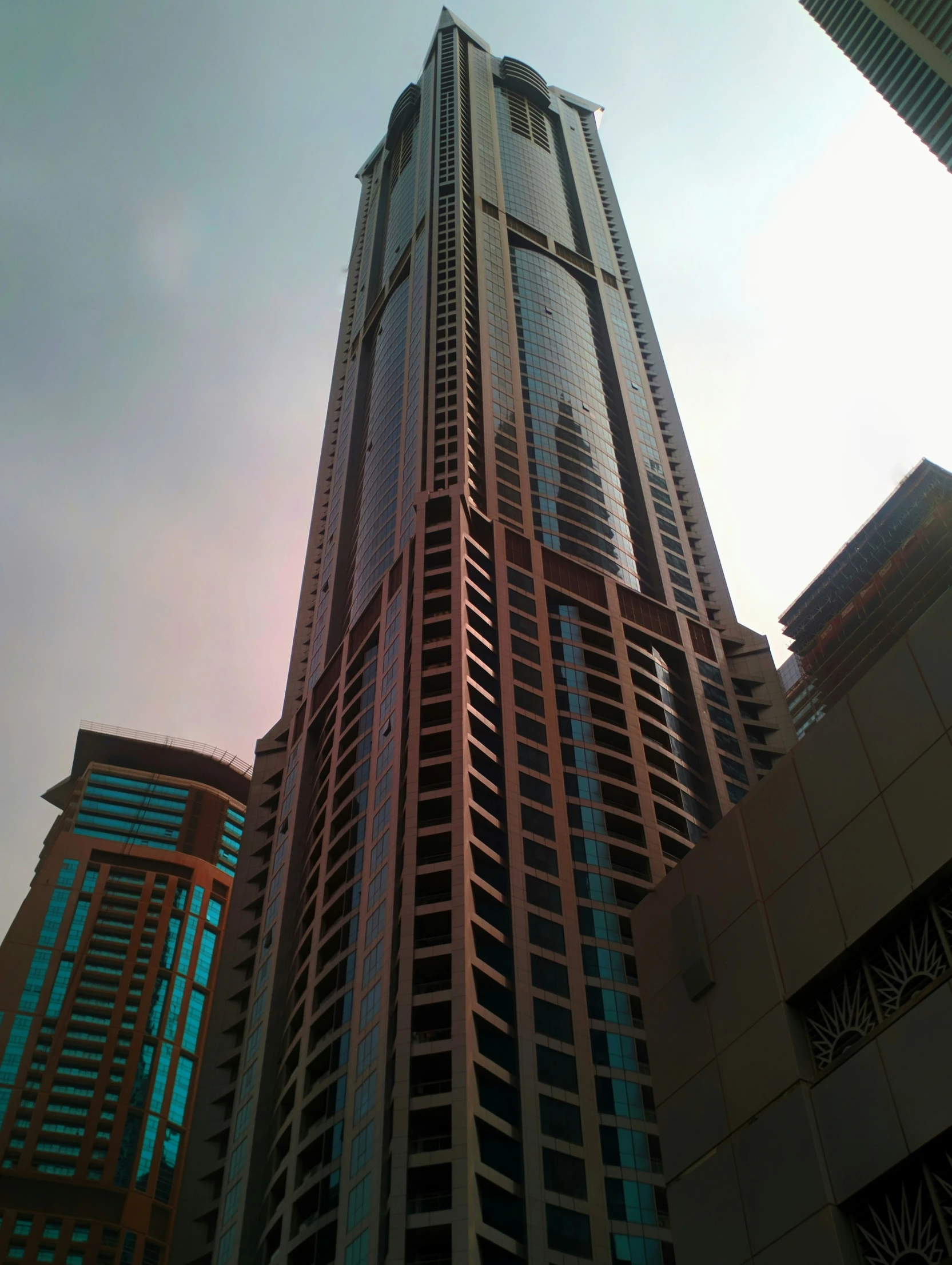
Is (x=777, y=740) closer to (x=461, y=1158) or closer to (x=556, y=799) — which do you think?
(x=556, y=799)

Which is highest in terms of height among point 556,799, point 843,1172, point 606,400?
point 606,400

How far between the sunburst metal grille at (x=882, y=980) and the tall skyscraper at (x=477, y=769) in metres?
37.3

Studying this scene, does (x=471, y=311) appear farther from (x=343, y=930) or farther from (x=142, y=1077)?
(x=142, y=1077)

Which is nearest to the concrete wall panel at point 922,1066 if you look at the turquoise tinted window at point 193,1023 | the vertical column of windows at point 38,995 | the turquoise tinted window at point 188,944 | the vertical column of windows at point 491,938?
the vertical column of windows at point 491,938

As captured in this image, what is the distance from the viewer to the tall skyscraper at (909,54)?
8256 cm

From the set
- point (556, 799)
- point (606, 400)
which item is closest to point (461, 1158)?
point (556, 799)

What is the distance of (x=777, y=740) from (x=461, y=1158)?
54060mm

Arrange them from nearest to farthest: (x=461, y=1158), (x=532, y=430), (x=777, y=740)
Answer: (x=461, y=1158) < (x=777, y=740) < (x=532, y=430)

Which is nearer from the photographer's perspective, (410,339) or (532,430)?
(532,430)

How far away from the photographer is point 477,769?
273 feet

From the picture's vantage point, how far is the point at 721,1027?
92.5ft

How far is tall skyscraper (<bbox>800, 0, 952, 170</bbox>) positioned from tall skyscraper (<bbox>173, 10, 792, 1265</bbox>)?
1716 inches

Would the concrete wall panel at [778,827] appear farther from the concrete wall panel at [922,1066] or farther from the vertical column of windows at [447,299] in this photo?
the vertical column of windows at [447,299]

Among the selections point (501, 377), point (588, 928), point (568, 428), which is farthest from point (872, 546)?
point (588, 928)
